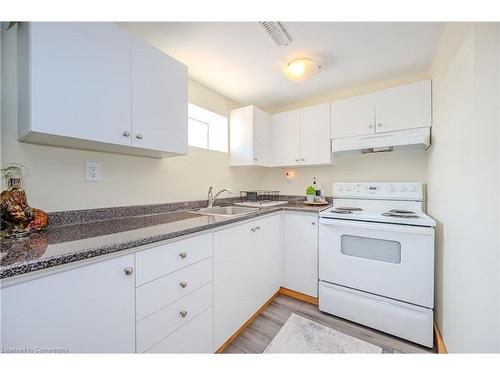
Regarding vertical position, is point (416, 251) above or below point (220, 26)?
below

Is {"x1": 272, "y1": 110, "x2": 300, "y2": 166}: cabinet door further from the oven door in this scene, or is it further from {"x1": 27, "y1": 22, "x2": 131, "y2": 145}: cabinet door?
{"x1": 27, "y1": 22, "x2": 131, "y2": 145}: cabinet door

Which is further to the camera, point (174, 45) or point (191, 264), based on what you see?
point (174, 45)

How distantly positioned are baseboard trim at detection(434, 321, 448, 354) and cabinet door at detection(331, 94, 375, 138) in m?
1.64

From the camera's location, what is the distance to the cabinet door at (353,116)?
6.28 ft

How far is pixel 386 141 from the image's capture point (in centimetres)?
180

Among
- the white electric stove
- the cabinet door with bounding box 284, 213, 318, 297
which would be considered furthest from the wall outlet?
the white electric stove

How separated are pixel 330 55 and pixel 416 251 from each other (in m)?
1.64

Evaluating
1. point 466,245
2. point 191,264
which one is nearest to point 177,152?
point 191,264

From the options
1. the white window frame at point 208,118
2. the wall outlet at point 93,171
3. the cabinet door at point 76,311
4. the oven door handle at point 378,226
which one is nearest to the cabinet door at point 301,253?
the oven door handle at point 378,226

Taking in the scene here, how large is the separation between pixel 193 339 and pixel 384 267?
1427 millimetres

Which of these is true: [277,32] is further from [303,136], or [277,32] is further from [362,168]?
[362,168]

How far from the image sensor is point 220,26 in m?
1.28

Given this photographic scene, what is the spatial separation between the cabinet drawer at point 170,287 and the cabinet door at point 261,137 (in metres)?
1.40
